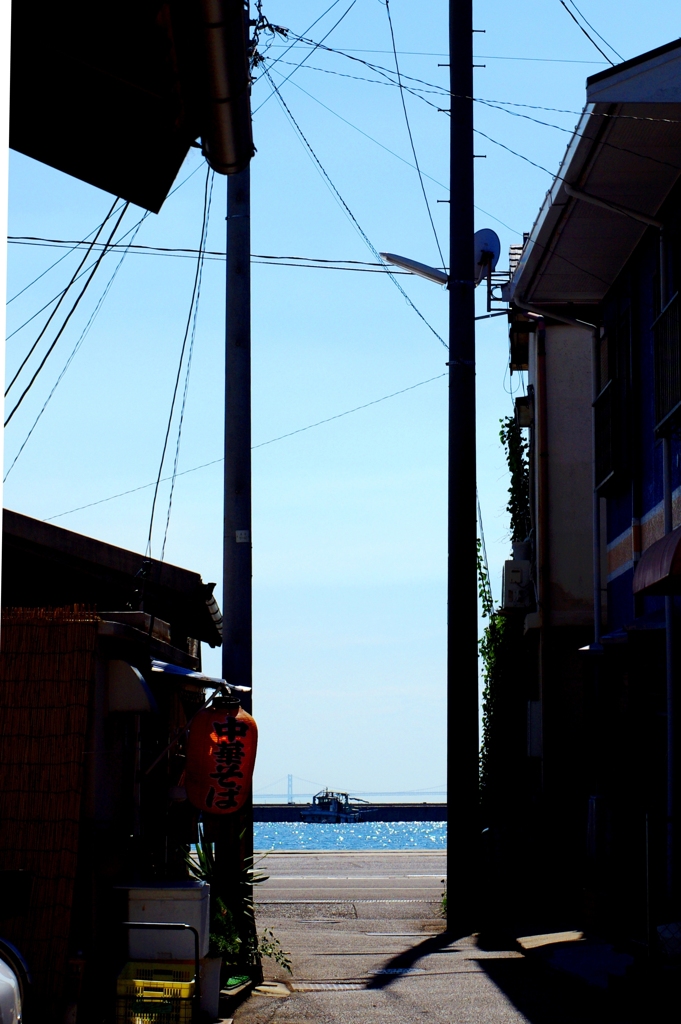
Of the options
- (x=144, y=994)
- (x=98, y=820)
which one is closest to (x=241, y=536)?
(x=98, y=820)

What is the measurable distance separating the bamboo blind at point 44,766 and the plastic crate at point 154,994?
1.61 ft

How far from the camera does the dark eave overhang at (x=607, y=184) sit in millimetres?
11305

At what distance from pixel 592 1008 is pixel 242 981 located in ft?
11.4

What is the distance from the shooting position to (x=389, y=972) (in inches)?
474

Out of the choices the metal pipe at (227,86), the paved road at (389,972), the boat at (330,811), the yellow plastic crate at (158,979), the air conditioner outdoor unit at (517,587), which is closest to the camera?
the metal pipe at (227,86)

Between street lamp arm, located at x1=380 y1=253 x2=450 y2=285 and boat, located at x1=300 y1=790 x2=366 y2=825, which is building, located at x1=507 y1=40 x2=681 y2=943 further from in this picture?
boat, located at x1=300 y1=790 x2=366 y2=825

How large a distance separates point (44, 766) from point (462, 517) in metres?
8.57

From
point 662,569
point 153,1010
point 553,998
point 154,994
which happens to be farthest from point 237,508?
point 553,998

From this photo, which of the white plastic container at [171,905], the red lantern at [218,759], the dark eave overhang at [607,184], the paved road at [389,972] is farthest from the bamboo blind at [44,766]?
the dark eave overhang at [607,184]

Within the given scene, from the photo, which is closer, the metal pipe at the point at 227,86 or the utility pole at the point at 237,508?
the metal pipe at the point at 227,86

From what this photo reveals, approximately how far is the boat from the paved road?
83.1 meters

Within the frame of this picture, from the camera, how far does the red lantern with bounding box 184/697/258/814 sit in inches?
419

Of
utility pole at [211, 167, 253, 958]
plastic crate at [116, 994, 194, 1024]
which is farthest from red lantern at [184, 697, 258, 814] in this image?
plastic crate at [116, 994, 194, 1024]

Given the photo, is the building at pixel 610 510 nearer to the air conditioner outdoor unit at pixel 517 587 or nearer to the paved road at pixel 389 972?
the air conditioner outdoor unit at pixel 517 587
